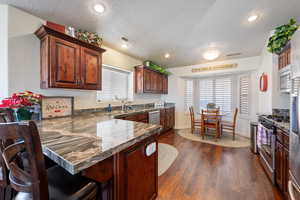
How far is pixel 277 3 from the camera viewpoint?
2.06 m

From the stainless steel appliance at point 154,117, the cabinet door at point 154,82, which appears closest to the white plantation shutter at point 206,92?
the cabinet door at point 154,82

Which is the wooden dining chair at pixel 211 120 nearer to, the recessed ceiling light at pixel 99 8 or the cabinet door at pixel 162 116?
the cabinet door at pixel 162 116

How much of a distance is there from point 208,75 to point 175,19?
3.08m

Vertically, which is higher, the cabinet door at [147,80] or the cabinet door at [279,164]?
the cabinet door at [147,80]

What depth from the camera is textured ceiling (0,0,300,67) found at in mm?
1908

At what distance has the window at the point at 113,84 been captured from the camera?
3180 millimetres

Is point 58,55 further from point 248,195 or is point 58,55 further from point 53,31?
point 248,195

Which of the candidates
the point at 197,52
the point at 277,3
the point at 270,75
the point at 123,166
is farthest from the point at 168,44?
the point at 123,166

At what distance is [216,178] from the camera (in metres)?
1.94

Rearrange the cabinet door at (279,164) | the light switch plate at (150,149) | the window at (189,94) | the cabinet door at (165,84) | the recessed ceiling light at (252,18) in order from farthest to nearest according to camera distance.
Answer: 1. the window at (189,94)
2. the cabinet door at (165,84)
3. the recessed ceiling light at (252,18)
4. the cabinet door at (279,164)
5. the light switch plate at (150,149)

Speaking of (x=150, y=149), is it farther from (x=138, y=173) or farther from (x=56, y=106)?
(x=56, y=106)

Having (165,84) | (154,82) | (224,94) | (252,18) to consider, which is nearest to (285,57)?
(252,18)

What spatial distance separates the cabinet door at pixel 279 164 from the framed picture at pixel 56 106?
11.0 ft

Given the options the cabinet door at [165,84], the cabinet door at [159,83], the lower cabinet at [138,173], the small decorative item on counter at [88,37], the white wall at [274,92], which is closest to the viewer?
the lower cabinet at [138,173]
